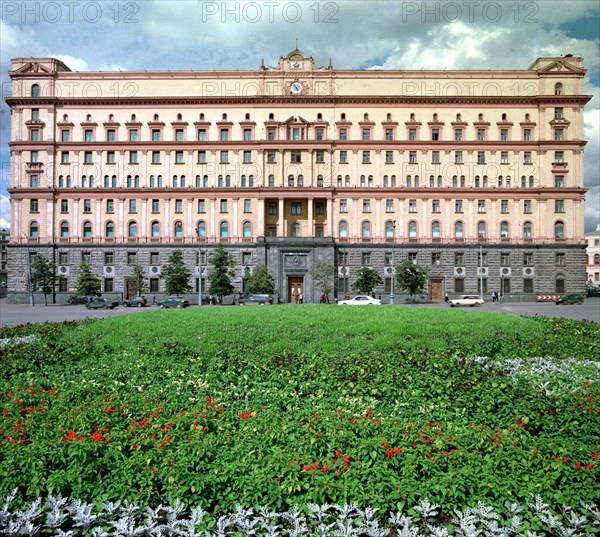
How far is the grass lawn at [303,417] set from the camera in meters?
4.71

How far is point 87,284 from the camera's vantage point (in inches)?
1903

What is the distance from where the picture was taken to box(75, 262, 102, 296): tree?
48.3m

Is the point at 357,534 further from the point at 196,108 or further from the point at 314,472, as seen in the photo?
the point at 196,108

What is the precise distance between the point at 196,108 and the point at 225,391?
5069 cm

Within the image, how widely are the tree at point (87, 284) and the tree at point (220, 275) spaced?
12667 mm

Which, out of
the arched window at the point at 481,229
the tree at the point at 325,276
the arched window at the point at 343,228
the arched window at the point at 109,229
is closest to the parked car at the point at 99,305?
the arched window at the point at 109,229

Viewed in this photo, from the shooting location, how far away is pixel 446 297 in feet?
165

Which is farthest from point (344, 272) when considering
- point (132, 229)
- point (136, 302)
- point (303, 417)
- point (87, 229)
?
point (303, 417)

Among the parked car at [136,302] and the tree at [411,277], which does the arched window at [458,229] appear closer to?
the tree at [411,277]

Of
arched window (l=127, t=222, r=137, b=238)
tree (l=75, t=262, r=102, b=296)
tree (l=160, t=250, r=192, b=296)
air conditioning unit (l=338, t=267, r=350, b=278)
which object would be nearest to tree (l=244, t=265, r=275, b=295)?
tree (l=160, t=250, r=192, b=296)

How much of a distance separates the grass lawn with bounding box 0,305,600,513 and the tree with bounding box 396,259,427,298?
3463cm

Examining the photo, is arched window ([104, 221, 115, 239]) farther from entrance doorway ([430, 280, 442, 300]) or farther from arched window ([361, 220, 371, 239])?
entrance doorway ([430, 280, 442, 300])

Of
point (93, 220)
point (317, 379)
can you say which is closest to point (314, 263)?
point (93, 220)

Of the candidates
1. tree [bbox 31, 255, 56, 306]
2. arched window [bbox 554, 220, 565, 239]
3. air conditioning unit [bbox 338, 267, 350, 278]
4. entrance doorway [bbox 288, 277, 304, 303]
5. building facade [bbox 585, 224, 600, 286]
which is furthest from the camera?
building facade [bbox 585, 224, 600, 286]
